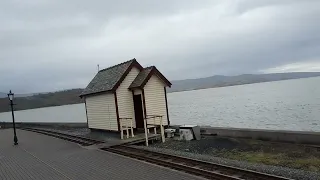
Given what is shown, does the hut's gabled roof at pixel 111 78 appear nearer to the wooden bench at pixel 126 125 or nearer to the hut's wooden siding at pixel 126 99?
the hut's wooden siding at pixel 126 99

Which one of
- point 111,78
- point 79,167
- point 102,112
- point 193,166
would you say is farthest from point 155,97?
point 193,166

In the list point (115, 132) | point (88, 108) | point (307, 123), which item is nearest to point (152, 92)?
point (115, 132)

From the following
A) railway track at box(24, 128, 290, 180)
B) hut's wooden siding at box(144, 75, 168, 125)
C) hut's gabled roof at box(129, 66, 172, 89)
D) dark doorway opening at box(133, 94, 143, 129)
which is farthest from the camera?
dark doorway opening at box(133, 94, 143, 129)

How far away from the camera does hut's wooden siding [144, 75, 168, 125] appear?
2174cm

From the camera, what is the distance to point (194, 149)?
1784cm

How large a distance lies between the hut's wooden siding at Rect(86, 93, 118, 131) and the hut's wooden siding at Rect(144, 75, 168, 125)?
7.34 feet

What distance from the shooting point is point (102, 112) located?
23516 millimetres

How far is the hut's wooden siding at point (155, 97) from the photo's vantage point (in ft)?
71.3

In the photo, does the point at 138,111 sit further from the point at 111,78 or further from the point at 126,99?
the point at 111,78

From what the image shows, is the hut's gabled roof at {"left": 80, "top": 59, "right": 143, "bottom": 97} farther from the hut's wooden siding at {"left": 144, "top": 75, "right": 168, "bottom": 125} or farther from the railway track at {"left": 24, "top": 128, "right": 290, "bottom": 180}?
the railway track at {"left": 24, "top": 128, "right": 290, "bottom": 180}

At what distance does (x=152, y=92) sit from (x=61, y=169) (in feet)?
30.9

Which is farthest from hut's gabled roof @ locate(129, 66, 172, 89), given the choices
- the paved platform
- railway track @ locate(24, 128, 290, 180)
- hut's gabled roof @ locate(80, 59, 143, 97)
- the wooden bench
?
the paved platform

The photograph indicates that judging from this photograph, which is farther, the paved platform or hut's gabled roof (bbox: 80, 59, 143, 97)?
hut's gabled roof (bbox: 80, 59, 143, 97)

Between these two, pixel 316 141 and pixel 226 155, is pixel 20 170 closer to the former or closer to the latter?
pixel 226 155
